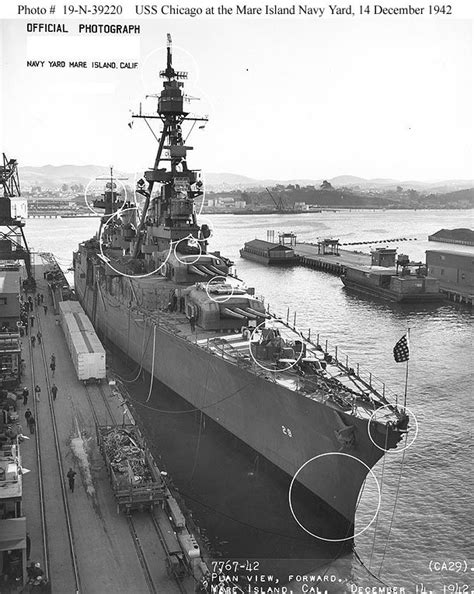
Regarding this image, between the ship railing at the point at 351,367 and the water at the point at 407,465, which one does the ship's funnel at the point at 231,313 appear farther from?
the water at the point at 407,465

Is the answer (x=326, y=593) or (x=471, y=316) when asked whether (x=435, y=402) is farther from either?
(x=471, y=316)

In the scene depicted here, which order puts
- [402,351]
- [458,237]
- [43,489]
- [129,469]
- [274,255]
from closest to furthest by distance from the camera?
[402,351] → [129,469] → [43,489] → [274,255] → [458,237]

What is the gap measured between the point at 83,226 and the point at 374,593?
233ft

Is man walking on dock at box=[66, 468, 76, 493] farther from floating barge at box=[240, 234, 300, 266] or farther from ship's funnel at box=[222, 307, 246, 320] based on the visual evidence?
floating barge at box=[240, 234, 300, 266]

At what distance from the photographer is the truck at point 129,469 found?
9562 mm

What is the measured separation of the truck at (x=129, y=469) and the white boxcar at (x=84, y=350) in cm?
350

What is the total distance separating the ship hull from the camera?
31.3 ft

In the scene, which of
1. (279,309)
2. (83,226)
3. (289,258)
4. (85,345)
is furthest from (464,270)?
(83,226)

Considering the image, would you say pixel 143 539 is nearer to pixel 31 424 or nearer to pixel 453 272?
pixel 31 424

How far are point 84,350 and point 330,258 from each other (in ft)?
104

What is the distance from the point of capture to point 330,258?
45469mm

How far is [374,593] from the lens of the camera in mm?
8734

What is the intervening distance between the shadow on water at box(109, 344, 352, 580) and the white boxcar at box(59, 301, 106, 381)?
158cm

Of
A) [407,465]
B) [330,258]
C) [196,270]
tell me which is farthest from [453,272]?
[407,465]
